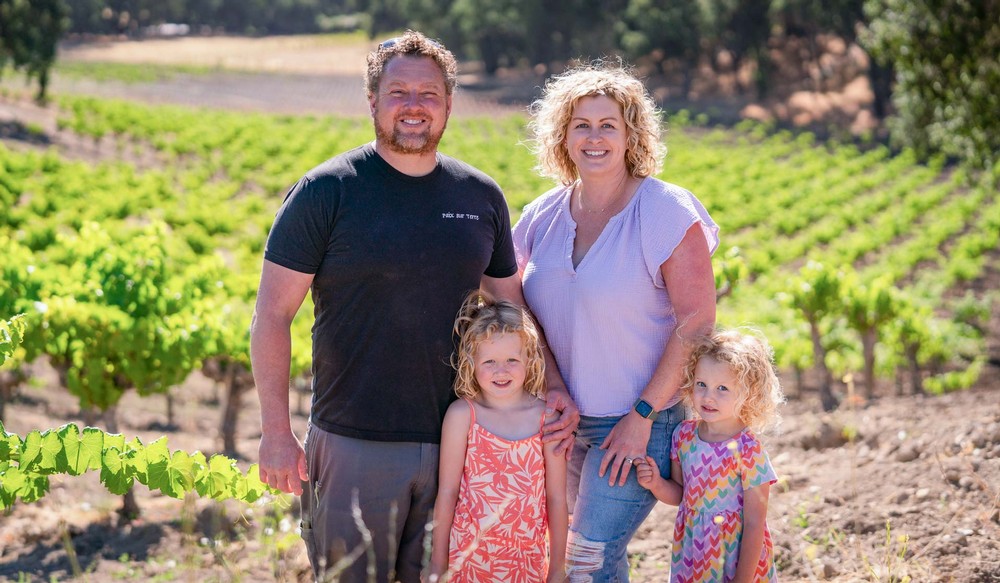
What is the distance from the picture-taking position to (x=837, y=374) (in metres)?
11.8

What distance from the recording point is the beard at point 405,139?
2922 mm

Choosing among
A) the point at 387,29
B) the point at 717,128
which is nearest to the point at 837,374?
the point at 717,128

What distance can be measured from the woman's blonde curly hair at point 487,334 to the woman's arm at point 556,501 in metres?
0.20

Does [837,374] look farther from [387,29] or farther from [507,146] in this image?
[387,29]

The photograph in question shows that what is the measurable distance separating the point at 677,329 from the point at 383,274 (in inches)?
34.7

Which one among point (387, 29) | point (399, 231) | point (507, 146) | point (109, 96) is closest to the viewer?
point (399, 231)

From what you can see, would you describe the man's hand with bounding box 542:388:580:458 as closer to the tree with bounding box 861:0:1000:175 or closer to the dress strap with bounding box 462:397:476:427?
the dress strap with bounding box 462:397:476:427

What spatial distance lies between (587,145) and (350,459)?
1.18 metres

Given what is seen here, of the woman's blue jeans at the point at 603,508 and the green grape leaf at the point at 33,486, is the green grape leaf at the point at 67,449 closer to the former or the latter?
the green grape leaf at the point at 33,486

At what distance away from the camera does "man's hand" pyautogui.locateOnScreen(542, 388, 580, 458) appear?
10.1ft

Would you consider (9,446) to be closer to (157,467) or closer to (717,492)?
(157,467)

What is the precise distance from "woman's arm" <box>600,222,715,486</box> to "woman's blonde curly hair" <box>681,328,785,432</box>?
0.17 feet

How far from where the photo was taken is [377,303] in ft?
9.57

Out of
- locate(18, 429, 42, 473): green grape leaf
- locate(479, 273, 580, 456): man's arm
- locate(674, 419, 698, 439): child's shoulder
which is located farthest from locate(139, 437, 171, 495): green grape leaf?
locate(674, 419, 698, 439): child's shoulder
